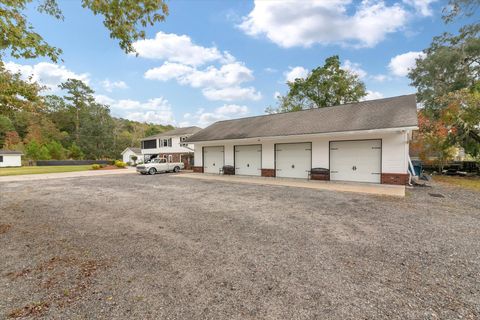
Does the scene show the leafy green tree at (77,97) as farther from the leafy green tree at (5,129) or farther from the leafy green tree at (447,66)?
the leafy green tree at (447,66)

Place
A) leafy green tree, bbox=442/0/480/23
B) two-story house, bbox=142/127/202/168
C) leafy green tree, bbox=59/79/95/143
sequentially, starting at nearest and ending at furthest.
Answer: leafy green tree, bbox=442/0/480/23 < two-story house, bbox=142/127/202/168 < leafy green tree, bbox=59/79/95/143

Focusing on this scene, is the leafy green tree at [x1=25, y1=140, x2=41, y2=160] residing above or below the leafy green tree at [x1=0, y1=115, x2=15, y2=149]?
below

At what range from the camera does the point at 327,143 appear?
12.3m

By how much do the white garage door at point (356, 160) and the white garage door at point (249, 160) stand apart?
480 cm

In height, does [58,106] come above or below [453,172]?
above

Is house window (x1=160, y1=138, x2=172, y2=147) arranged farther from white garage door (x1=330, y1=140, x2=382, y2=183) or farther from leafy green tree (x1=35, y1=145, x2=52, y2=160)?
white garage door (x1=330, y1=140, x2=382, y2=183)

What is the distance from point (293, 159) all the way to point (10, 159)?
44.5m

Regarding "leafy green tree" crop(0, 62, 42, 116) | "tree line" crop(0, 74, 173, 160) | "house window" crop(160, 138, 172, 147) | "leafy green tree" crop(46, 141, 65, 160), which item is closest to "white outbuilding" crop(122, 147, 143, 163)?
"tree line" crop(0, 74, 173, 160)

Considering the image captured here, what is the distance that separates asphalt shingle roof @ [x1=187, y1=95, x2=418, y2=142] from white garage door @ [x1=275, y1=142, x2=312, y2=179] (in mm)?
1004

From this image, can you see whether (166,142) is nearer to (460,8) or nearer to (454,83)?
(460,8)

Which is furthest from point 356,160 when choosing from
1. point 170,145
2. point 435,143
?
point 170,145

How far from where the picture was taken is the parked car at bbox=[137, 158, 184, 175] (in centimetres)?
1900

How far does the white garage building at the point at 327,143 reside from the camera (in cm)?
1047

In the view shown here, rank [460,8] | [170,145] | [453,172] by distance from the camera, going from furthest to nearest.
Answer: [170,145]
[453,172]
[460,8]
